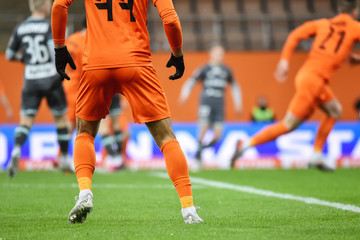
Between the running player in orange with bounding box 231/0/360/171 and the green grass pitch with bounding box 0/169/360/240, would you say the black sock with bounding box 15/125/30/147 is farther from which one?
the running player in orange with bounding box 231/0/360/171

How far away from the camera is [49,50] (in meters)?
9.16

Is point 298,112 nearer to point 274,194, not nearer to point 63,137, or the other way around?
point 274,194

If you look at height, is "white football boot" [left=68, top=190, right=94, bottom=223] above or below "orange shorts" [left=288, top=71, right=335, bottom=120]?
above

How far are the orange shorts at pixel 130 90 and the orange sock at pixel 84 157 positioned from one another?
0.21 meters

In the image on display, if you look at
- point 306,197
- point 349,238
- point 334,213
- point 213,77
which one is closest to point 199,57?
point 213,77

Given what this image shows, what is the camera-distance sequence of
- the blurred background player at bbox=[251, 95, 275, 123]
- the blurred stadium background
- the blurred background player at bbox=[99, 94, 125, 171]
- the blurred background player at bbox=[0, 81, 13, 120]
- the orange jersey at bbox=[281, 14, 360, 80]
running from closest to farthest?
the orange jersey at bbox=[281, 14, 360, 80] < the blurred background player at bbox=[99, 94, 125, 171] < the blurred background player at bbox=[0, 81, 13, 120] < the blurred background player at bbox=[251, 95, 275, 123] < the blurred stadium background

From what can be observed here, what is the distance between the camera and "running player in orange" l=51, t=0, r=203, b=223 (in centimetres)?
451

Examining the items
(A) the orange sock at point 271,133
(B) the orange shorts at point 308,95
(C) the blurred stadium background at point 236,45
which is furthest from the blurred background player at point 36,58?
(C) the blurred stadium background at point 236,45

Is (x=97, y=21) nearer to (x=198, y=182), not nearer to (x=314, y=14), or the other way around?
(x=198, y=182)

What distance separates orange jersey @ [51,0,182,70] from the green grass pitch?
1.16 m

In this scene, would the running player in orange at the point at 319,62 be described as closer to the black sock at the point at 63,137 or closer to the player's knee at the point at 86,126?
the black sock at the point at 63,137

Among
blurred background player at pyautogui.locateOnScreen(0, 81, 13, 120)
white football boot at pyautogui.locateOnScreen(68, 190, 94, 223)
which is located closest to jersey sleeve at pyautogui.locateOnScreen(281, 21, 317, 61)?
white football boot at pyautogui.locateOnScreen(68, 190, 94, 223)

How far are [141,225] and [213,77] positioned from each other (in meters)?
9.30

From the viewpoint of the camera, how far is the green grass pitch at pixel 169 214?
161 inches
